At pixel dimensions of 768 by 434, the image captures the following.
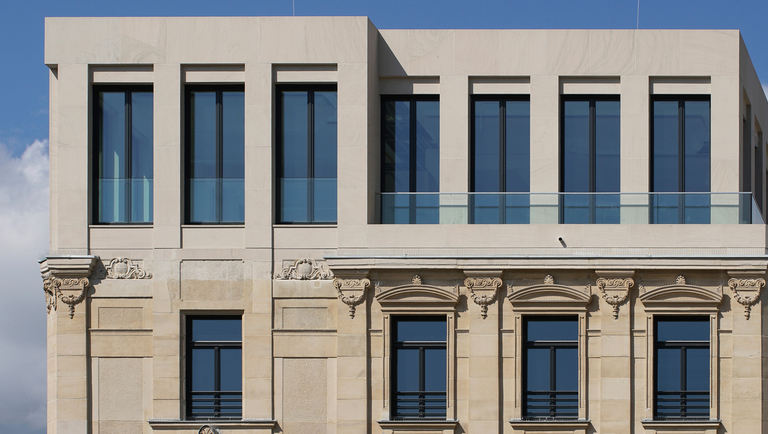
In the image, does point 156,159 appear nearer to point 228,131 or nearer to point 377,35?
point 228,131

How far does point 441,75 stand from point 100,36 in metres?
9.09

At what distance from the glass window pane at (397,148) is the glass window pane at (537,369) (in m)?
5.54

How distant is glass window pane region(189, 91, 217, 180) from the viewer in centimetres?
2800

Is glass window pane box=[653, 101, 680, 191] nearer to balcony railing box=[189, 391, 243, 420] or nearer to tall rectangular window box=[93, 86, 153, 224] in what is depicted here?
balcony railing box=[189, 391, 243, 420]

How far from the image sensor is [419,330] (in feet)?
89.1

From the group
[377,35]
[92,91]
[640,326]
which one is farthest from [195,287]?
[640,326]

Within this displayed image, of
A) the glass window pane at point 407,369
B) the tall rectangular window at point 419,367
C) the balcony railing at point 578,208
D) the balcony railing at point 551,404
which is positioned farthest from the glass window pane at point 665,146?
the glass window pane at point 407,369

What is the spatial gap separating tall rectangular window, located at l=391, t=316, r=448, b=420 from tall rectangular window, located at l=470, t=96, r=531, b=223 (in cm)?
405

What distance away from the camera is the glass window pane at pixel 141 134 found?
28.1 m

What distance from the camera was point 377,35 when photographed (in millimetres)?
28594

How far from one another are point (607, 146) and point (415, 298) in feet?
22.0

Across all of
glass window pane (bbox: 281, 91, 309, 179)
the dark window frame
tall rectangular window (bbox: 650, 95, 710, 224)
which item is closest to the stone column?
glass window pane (bbox: 281, 91, 309, 179)


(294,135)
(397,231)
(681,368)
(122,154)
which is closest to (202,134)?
(122,154)

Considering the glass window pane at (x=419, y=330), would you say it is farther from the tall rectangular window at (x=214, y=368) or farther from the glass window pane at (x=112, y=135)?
the glass window pane at (x=112, y=135)
